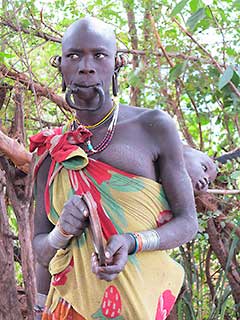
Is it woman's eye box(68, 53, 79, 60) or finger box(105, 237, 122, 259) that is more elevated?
woman's eye box(68, 53, 79, 60)

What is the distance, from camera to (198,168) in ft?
5.50

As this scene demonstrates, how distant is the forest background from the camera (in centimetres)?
258

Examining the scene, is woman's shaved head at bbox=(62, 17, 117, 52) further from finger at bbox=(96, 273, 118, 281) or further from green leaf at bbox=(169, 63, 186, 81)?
green leaf at bbox=(169, 63, 186, 81)

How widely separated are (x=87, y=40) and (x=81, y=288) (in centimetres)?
55

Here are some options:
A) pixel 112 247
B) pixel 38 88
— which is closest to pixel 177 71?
pixel 38 88

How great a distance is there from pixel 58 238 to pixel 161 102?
172 centimetres

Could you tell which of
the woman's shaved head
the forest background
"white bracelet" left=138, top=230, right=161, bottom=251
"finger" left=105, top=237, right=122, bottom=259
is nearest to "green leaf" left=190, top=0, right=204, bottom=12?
the forest background

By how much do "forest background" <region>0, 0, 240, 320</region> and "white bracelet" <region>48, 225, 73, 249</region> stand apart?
1011mm

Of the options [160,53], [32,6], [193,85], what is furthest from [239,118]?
[32,6]

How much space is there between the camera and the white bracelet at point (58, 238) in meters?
1.40

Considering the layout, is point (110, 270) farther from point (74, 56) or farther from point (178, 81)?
point (178, 81)

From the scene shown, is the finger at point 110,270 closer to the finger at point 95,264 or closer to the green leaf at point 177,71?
the finger at point 95,264

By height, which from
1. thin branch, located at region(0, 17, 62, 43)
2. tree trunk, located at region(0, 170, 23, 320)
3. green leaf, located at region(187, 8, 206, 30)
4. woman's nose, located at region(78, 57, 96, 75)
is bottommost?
tree trunk, located at region(0, 170, 23, 320)

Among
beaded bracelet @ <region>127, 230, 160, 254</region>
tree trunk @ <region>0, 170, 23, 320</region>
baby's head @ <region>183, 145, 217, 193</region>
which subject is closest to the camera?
beaded bracelet @ <region>127, 230, 160, 254</region>
